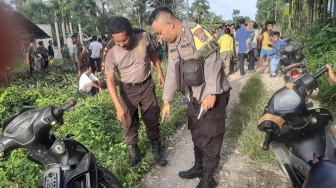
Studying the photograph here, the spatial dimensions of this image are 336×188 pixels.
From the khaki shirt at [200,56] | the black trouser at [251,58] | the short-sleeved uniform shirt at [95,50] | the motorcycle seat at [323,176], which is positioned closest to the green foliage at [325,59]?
the black trouser at [251,58]

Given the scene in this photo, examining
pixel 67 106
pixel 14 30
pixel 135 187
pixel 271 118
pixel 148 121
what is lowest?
pixel 135 187

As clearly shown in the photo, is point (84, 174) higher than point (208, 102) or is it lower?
lower

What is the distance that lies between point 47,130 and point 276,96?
4.97ft

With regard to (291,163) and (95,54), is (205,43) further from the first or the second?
(95,54)

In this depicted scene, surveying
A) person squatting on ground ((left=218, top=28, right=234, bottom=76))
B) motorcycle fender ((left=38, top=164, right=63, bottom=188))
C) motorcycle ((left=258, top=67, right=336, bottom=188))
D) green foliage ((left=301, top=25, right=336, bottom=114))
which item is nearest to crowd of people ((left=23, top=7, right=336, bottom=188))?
motorcycle ((left=258, top=67, right=336, bottom=188))

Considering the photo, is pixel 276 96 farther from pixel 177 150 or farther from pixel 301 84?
pixel 177 150

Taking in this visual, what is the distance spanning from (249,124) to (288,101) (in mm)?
2232

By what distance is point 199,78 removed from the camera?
268 cm

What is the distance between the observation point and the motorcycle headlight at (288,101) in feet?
6.77

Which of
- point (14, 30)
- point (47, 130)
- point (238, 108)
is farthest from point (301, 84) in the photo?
point (238, 108)

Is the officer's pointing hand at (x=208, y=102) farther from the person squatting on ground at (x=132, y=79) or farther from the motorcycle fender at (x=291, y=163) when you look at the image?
the person squatting on ground at (x=132, y=79)

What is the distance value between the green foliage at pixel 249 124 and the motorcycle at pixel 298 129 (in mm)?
1151

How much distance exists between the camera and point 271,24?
9.27 m

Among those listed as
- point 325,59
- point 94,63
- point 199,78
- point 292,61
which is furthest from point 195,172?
point 94,63
